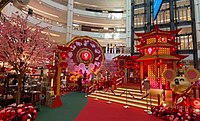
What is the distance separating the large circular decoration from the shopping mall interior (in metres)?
0.09

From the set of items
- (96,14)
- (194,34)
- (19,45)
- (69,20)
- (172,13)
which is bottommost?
(19,45)

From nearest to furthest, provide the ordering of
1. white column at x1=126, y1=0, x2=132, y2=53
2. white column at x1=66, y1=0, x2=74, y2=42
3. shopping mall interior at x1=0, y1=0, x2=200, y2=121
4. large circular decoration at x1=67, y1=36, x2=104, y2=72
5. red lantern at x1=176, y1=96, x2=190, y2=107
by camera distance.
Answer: shopping mall interior at x1=0, y1=0, x2=200, y2=121
red lantern at x1=176, y1=96, x2=190, y2=107
large circular decoration at x1=67, y1=36, x2=104, y2=72
white column at x1=66, y1=0, x2=74, y2=42
white column at x1=126, y1=0, x2=132, y2=53

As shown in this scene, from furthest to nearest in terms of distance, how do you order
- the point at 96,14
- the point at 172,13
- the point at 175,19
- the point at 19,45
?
the point at 96,14
the point at 172,13
the point at 175,19
the point at 19,45

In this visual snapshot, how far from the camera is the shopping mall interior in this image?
184 inches

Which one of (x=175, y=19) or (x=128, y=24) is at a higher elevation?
(x=128, y=24)

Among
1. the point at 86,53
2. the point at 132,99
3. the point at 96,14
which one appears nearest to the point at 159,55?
the point at 132,99

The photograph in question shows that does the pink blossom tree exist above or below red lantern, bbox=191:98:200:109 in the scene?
above

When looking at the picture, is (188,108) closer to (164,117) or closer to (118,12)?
(164,117)

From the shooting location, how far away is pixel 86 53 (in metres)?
15.0

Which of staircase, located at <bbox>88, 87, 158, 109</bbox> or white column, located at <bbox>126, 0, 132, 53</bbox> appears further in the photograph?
white column, located at <bbox>126, 0, 132, 53</bbox>

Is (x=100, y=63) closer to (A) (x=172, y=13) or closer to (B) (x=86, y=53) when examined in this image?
(B) (x=86, y=53)

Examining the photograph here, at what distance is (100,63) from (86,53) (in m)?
1.71

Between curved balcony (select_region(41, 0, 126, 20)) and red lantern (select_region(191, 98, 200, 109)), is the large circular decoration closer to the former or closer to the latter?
curved balcony (select_region(41, 0, 126, 20))

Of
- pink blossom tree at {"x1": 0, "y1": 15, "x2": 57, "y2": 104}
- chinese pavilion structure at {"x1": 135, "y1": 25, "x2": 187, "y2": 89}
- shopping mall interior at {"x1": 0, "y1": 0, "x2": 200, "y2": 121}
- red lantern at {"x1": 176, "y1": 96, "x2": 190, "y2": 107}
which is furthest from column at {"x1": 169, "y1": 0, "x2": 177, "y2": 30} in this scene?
pink blossom tree at {"x1": 0, "y1": 15, "x2": 57, "y2": 104}
